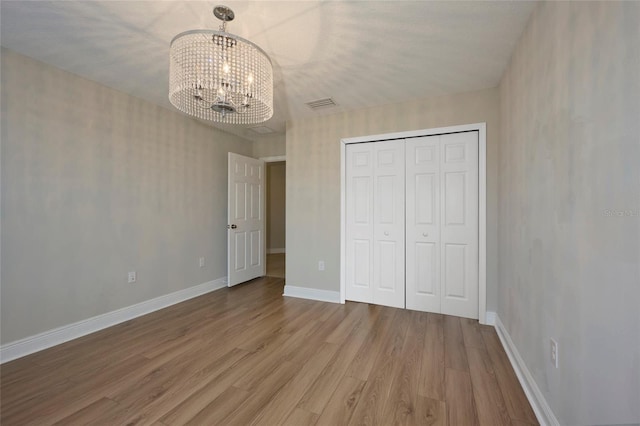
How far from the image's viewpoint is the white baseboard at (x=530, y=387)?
1389 millimetres

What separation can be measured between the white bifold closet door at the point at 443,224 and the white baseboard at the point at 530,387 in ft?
2.29

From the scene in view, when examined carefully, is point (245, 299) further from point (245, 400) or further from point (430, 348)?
point (430, 348)

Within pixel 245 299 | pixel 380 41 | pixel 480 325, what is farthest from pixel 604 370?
pixel 245 299

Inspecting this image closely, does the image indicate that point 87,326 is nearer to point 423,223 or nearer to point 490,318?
point 423,223

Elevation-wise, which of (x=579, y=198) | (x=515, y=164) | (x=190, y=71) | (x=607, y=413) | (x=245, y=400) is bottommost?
(x=245, y=400)

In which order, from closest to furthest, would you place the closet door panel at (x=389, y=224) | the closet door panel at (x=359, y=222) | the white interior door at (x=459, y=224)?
the white interior door at (x=459, y=224) < the closet door panel at (x=389, y=224) < the closet door panel at (x=359, y=222)

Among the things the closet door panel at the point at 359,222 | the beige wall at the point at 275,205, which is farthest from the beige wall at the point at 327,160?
the beige wall at the point at 275,205

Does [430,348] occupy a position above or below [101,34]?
below

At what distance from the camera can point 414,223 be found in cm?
312

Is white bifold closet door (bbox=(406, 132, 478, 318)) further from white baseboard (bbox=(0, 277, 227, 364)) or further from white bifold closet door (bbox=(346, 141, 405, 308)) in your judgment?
white baseboard (bbox=(0, 277, 227, 364))

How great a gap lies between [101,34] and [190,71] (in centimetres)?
104

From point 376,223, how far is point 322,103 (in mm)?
1626

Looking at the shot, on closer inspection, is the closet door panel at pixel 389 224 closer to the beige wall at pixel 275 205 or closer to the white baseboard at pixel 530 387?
the white baseboard at pixel 530 387

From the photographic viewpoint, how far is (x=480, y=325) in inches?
107
